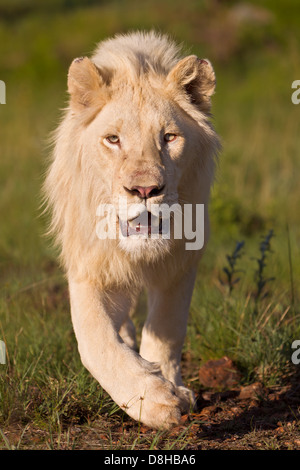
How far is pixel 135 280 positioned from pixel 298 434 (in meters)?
1.14

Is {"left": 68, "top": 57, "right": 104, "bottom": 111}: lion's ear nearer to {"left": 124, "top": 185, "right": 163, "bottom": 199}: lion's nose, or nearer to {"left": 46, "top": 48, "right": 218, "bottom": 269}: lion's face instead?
{"left": 46, "top": 48, "right": 218, "bottom": 269}: lion's face

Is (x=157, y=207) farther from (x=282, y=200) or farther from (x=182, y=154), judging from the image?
(x=282, y=200)

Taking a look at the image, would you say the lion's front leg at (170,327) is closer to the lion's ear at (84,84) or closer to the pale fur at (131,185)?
the pale fur at (131,185)

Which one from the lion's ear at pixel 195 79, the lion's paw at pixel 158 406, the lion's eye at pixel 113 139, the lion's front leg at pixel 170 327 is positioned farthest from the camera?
the lion's front leg at pixel 170 327

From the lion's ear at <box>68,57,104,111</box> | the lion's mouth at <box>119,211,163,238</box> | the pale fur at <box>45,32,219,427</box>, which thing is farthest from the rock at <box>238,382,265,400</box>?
the lion's ear at <box>68,57,104,111</box>

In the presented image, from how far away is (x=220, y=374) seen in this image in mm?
4473

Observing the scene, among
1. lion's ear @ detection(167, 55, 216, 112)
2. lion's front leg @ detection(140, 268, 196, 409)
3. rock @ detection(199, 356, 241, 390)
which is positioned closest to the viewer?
lion's ear @ detection(167, 55, 216, 112)

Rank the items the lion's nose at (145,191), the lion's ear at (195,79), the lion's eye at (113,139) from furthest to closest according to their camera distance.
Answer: the lion's ear at (195,79) < the lion's eye at (113,139) < the lion's nose at (145,191)

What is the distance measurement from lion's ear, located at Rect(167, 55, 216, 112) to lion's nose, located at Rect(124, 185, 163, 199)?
2.25 ft

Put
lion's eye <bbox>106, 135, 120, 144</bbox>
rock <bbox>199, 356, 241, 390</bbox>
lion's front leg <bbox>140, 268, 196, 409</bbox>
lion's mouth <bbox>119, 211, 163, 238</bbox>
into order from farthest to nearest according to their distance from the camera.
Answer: rock <bbox>199, 356, 241, 390</bbox> < lion's front leg <bbox>140, 268, 196, 409</bbox> < lion's eye <bbox>106, 135, 120, 144</bbox> < lion's mouth <bbox>119, 211, 163, 238</bbox>

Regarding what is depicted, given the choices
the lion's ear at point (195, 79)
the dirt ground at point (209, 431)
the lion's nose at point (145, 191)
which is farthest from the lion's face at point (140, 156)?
the dirt ground at point (209, 431)

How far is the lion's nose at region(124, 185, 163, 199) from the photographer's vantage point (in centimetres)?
336

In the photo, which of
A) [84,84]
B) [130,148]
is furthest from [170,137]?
[84,84]

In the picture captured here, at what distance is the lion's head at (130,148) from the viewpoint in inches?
138
